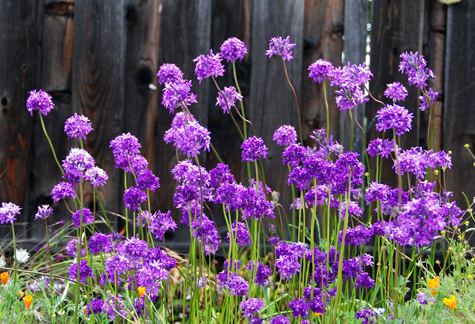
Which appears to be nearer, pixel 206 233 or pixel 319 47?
pixel 206 233

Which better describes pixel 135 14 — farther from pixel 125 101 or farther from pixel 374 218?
A: pixel 374 218

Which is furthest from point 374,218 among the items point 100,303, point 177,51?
point 100,303

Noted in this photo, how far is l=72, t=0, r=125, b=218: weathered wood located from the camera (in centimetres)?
448

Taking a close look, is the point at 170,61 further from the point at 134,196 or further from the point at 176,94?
the point at 176,94

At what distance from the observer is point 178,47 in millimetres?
4469

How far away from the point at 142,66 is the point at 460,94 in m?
1.74

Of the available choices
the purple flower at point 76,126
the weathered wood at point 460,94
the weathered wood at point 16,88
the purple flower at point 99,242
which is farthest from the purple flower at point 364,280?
the weathered wood at point 16,88

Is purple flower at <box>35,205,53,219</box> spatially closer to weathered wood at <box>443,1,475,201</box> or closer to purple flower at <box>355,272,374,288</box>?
purple flower at <box>355,272,374,288</box>

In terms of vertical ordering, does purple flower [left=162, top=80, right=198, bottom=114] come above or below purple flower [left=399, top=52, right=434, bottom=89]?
below

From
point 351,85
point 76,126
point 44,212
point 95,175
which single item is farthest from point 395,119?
point 44,212

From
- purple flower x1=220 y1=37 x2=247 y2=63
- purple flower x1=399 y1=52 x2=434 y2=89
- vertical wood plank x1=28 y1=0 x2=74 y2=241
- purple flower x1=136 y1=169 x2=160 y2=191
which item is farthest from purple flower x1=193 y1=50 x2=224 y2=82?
vertical wood plank x1=28 y1=0 x2=74 y2=241

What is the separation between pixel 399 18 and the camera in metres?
4.54

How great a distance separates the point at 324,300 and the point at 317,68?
0.82m

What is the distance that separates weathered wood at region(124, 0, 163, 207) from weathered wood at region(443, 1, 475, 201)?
1.59 metres
